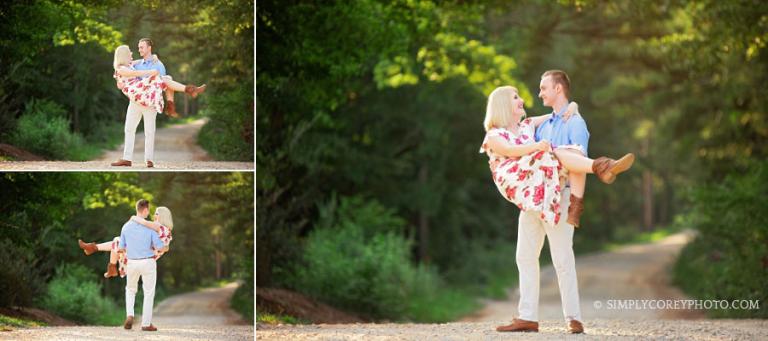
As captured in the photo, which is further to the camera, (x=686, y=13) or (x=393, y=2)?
(x=686, y=13)

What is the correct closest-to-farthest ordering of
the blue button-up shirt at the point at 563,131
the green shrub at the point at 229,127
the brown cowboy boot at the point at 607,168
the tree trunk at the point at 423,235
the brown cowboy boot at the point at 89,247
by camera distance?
the brown cowboy boot at the point at 607,168 → the blue button-up shirt at the point at 563,131 → the brown cowboy boot at the point at 89,247 → the green shrub at the point at 229,127 → the tree trunk at the point at 423,235

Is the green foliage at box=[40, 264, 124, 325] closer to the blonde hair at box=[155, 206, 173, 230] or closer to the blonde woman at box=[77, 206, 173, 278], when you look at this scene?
the blonde woman at box=[77, 206, 173, 278]

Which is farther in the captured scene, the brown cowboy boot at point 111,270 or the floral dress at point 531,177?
the brown cowboy boot at point 111,270

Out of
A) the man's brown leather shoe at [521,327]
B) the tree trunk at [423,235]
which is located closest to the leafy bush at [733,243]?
the man's brown leather shoe at [521,327]

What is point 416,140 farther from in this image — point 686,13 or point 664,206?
point 664,206

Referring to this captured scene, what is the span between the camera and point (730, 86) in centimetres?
1977

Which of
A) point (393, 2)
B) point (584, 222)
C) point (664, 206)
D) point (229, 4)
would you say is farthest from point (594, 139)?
point (664, 206)

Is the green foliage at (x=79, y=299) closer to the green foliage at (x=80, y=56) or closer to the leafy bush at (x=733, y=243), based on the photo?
the green foliage at (x=80, y=56)

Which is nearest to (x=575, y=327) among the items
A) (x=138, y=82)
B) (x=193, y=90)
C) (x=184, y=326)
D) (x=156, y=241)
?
(x=184, y=326)

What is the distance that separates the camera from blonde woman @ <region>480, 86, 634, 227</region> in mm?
7457

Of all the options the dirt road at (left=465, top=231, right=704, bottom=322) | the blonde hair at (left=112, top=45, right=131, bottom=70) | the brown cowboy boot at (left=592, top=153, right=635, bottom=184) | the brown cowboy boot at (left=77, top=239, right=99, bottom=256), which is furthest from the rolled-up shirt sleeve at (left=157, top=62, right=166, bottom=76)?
the dirt road at (left=465, top=231, right=704, bottom=322)

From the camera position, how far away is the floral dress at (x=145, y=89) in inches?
334

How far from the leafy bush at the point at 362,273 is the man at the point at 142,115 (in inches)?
183

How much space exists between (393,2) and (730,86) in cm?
906
